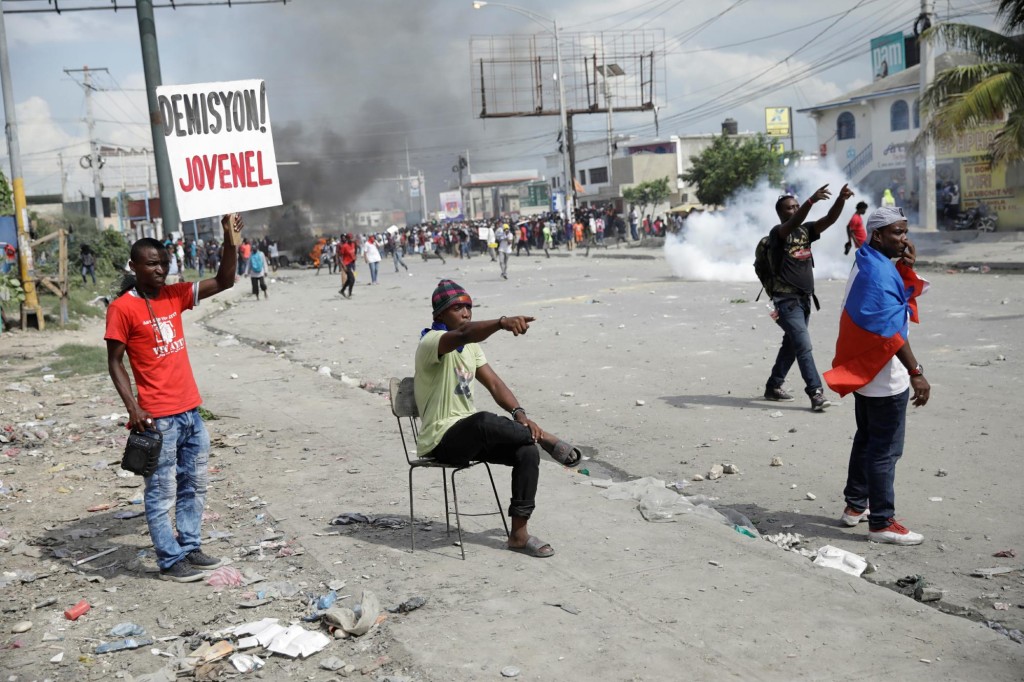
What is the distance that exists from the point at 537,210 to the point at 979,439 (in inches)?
3290

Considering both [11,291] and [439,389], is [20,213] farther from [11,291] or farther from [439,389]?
[439,389]

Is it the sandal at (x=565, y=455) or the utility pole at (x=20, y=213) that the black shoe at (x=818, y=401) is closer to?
the sandal at (x=565, y=455)

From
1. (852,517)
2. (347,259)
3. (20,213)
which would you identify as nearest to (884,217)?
(852,517)

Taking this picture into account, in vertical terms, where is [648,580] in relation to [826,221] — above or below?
below

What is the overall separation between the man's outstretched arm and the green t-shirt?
13 cm

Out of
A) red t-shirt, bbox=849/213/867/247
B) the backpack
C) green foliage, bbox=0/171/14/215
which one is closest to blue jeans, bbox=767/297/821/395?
the backpack

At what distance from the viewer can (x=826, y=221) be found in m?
7.52

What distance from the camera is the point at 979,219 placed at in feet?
91.0

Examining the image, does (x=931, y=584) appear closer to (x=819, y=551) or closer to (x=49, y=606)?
(x=819, y=551)

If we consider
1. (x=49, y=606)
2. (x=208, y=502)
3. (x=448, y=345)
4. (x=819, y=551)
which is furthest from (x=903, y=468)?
(x=49, y=606)

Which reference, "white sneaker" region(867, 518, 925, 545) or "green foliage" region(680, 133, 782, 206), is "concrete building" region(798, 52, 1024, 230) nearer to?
"green foliage" region(680, 133, 782, 206)

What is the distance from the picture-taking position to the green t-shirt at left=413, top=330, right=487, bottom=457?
457 cm

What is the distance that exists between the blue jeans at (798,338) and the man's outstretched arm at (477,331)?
4.21 metres

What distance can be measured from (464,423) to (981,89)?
18.8 meters
